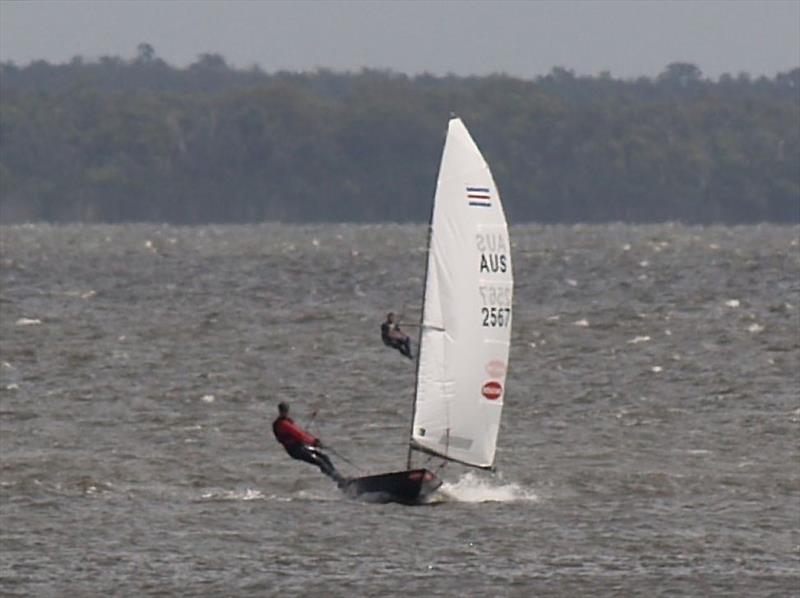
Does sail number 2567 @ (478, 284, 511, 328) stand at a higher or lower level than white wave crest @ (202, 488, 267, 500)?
higher

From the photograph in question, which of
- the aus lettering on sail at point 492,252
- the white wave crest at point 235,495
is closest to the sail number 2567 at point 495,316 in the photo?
the aus lettering on sail at point 492,252

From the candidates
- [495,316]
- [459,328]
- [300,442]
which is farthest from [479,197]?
[300,442]

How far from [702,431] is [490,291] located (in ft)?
28.0

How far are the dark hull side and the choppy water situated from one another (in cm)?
47

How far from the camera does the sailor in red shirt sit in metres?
32.4

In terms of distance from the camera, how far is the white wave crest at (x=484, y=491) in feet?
106

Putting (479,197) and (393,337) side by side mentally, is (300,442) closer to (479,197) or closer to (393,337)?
(393,337)

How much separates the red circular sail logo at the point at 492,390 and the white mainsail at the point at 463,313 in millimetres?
13

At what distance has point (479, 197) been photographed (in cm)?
3188

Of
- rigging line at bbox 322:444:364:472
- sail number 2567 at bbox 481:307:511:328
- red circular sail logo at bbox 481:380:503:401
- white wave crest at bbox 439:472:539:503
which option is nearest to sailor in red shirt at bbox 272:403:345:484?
rigging line at bbox 322:444:364:472

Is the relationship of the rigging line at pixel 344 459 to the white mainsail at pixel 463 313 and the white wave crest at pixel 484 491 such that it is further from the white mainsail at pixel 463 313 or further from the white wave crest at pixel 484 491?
the white mainsail at pixel 463 313

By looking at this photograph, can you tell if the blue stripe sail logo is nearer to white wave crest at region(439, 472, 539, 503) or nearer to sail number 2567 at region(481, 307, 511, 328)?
sail number 2567 at region(481, 307, 511, 328)

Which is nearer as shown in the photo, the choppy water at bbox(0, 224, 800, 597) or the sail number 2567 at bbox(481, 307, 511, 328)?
the choppy water at bbox(0, 224, 800, 597)

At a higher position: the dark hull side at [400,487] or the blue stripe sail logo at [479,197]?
the blue stripe sail logo at [479,197]
